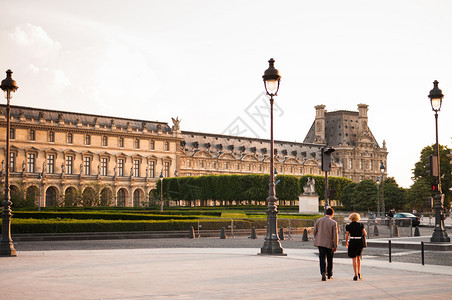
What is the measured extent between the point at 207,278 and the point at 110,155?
9069 cm

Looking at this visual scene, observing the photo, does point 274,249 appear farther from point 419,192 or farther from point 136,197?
point 136,197

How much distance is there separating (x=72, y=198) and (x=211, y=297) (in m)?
77.3

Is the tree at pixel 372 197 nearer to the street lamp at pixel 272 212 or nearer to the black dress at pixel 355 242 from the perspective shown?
the street lamp at pixel 272 212

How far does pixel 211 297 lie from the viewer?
10.3 metres

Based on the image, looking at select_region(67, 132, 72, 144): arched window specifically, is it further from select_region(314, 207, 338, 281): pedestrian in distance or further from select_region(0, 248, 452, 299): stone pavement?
select_region(314, 207, 338, 281): pedestrian in distance

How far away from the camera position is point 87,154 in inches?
3883

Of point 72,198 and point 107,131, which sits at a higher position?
point 107,131

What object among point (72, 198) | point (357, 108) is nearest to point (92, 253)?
point (72, 198)

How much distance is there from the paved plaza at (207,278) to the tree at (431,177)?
62.9 m

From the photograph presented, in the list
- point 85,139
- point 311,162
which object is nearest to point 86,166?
point 85,139

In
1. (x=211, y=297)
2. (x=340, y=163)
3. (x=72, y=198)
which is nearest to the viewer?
(x=211, y=297)

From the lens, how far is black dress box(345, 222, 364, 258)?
1305 centimetres

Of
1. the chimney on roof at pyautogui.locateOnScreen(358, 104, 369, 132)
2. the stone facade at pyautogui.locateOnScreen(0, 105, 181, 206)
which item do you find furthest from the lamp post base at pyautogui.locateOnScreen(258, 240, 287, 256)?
the chimney on roof at pyautogui.locateOnScreen(358, 104, 369, 132)

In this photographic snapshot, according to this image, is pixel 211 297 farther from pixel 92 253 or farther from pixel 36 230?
pixel 36 230
